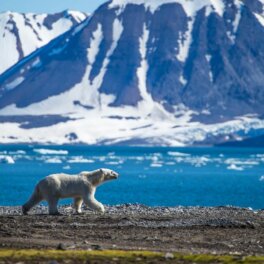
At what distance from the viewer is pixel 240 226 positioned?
26047mm

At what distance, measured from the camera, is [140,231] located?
24594mm

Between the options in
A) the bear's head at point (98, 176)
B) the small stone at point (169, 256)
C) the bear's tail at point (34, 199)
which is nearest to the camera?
the small stone at point (169, 256)

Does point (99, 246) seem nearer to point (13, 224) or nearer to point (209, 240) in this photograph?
point (209, 240)

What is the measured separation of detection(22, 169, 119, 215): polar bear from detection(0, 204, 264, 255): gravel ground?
15.4 inches

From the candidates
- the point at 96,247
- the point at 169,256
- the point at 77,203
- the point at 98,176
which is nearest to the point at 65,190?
the point at 77,203

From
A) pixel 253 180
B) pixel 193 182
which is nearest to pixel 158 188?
pixel 193 182

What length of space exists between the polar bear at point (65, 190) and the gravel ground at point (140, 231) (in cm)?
39

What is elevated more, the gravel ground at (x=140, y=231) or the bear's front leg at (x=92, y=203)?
the bear's front leg at (x=92, y=203)

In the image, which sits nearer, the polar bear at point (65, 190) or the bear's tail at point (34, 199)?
the polar bear at point (65, 190)

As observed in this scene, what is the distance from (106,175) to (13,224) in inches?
227

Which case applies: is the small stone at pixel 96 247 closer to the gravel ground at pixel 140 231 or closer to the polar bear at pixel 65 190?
the gravel ground at pixel 140 231

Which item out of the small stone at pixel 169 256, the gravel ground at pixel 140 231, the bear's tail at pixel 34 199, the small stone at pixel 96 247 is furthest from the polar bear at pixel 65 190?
the small stone at pixel 169 256

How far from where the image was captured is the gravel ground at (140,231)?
848 inches

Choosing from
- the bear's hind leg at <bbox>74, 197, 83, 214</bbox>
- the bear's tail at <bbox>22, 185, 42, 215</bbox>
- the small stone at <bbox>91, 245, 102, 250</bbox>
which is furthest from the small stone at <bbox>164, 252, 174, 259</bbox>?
the bear's hind leg at <bbox>74, 197, 83, 214</bbox>
